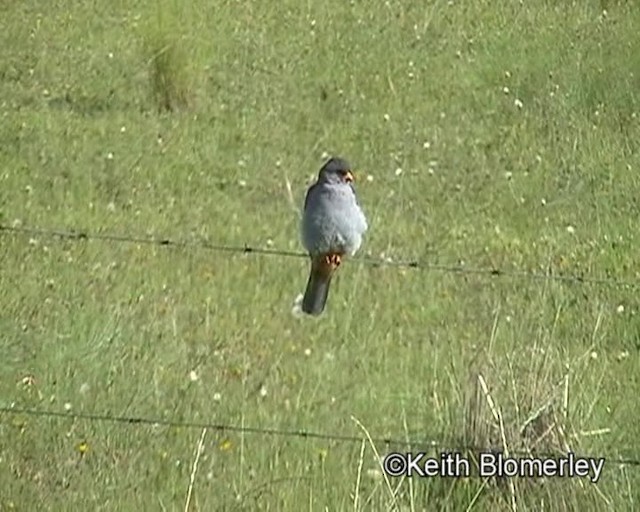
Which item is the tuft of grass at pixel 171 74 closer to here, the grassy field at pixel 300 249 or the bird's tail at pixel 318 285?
the grassy field at pixel 300 249

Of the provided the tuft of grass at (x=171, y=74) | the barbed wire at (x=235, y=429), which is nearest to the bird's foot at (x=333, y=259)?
the barbed wire at (x=235, y=429)

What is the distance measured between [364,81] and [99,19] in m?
2.10

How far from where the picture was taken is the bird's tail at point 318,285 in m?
3.62

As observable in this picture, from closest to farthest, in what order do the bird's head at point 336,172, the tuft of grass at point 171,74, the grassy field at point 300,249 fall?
the bird's head at point 336,172
the grassy field at point 300,249
the tuft of grass at point 171,74

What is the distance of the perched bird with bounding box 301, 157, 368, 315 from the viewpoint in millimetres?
3562

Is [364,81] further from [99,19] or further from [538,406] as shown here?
[538,406]

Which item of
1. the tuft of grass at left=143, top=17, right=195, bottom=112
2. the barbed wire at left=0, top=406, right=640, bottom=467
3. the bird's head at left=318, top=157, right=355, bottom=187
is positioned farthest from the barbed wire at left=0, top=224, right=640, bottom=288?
the tuft of grass at left=143, top=17, right=195, bottom=112

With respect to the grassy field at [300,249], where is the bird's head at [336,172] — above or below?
below

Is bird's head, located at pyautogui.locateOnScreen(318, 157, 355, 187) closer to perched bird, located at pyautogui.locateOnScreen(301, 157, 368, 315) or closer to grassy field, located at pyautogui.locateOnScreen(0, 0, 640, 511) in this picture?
perched bird, located at pyautogui.locateOnScreen(301, 157, 368, 315)

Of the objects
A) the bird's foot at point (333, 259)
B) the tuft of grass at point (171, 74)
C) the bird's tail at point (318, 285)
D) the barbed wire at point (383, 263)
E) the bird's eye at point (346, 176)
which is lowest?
the bird's tail at point (318, 285)

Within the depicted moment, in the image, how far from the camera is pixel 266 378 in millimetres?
5879

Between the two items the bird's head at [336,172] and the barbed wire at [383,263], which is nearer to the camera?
the bird's head at [336,172]

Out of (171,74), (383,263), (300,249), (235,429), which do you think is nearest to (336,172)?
(383,263)

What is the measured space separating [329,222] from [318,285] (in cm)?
15
